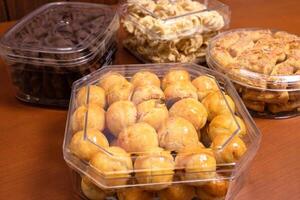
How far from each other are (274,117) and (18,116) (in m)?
0.49

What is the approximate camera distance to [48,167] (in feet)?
1.92

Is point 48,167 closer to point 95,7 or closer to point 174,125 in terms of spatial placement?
point 174,125

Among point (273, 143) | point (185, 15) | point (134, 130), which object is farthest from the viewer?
point (185, 15)

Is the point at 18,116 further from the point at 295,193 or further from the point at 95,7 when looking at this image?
the point at 295,193

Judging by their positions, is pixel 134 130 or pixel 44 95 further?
pixel 44 95

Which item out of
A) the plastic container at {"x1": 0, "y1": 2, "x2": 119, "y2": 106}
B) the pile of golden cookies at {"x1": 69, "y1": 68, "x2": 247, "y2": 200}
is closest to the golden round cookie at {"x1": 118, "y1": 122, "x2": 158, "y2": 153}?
the pile of golden cookies at {"x1": 69, "y1": 68, "x2": 247, "y2": 200}

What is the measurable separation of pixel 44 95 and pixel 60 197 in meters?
0.25

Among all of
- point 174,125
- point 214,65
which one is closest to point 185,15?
point 214,65

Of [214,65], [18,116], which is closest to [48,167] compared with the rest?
[18,116]

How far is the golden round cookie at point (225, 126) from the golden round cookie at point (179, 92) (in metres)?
0.06

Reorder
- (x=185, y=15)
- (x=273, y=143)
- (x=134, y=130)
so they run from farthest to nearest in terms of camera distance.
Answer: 1. (x=185, y=15)
2. (x=273, y=143)
3. (x=134, y=130)

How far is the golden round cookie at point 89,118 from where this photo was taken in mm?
517

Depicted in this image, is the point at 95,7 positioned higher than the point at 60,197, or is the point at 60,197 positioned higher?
the point at 95,7

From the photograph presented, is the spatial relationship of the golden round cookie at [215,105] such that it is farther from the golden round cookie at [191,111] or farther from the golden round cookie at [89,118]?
the golden round cookie at [89,118]
